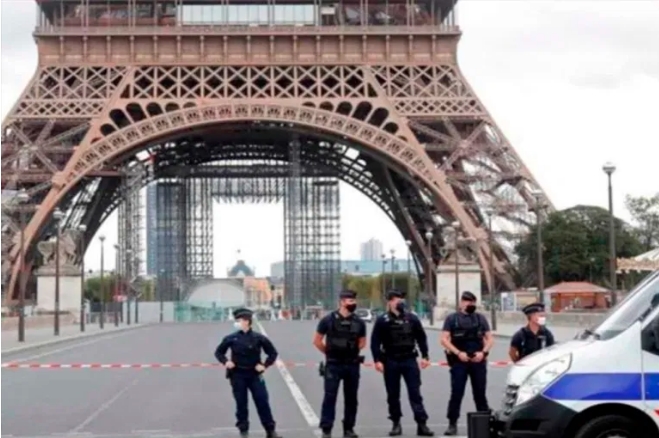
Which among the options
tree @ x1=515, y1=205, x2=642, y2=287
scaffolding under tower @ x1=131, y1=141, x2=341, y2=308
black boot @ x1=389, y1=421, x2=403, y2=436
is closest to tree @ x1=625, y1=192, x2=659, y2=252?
tree @ x1=515, y1=205, x2=642, y2=287

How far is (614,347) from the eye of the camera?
1058cm

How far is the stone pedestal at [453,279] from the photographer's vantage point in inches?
2655

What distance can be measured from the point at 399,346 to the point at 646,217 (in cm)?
7382

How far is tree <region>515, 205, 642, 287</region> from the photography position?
75125 mm

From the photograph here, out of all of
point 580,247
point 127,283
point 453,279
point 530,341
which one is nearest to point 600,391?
point 530,341

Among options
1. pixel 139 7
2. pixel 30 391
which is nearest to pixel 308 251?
pixel 139 7

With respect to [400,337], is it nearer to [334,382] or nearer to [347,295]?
[347,295]

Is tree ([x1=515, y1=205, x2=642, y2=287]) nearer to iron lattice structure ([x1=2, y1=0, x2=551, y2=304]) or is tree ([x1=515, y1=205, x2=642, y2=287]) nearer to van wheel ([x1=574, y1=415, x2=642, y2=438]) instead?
iron lattice structure ([x1=2, y1=0, x2=551, y2=304])

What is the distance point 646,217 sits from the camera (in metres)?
86.1

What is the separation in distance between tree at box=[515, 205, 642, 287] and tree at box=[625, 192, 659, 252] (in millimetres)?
5469

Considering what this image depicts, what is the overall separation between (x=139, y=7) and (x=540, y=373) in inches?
2420

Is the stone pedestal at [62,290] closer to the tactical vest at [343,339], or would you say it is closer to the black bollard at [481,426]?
the tactical vest at [343,339]

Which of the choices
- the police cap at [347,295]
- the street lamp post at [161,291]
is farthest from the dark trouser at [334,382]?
the street lamp post at [161,291]

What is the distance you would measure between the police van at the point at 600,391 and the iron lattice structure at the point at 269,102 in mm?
49389
